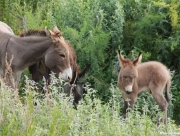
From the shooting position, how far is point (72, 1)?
40.0 feet

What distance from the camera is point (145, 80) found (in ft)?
33.5

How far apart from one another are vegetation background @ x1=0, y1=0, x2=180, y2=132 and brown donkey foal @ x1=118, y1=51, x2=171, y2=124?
553 mm

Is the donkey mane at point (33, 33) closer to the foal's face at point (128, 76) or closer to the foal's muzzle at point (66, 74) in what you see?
the foal's muzzle at point (66, 74)

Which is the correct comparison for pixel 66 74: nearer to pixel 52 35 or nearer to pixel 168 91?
pixel 52 35

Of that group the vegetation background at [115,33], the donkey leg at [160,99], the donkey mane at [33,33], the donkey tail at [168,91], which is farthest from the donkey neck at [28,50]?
the donkey tail at [168,91]

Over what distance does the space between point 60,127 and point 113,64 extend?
496cm

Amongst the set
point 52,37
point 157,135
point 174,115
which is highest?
point 52,37

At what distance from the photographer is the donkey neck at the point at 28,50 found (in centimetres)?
990

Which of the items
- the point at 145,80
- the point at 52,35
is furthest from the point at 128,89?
the point at 52,35

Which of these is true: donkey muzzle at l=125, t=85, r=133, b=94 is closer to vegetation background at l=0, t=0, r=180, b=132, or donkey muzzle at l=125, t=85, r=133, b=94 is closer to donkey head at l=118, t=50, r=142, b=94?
donkey head at l=118, t=50, r=142, b=94

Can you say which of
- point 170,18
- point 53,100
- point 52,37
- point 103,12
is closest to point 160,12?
point 170,18

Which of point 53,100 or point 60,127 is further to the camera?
point 53,100

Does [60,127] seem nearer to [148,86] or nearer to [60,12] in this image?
[148,86]

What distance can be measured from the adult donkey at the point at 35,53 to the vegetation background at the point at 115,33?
1.28 meters
